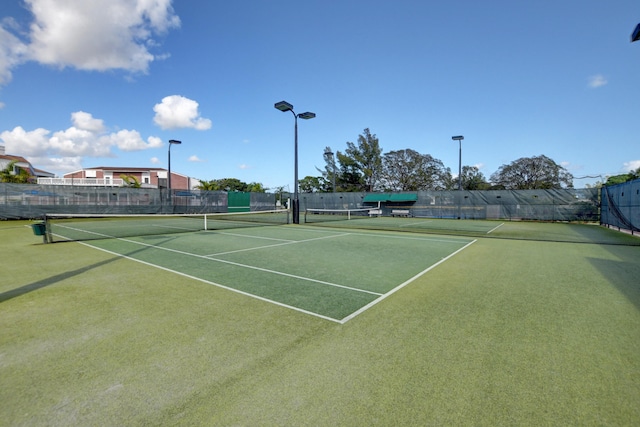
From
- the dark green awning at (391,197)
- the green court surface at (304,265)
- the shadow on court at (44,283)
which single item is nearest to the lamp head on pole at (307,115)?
the green court surface at (304,265)

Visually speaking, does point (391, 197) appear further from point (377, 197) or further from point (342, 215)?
point (342, 215)

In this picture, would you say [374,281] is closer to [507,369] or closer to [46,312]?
[507,369]

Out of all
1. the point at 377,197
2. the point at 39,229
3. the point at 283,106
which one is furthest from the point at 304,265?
the point at 377,197

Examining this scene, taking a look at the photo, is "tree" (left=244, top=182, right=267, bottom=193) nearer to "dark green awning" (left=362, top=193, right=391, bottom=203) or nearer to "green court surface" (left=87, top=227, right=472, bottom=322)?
"dark green awning" (left=362, top=193, right=391, bottom=203)

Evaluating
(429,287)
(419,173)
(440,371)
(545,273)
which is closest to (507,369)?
(440,371)

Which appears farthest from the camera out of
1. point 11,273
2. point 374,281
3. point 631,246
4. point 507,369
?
point 631,246

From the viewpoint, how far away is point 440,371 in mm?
2621

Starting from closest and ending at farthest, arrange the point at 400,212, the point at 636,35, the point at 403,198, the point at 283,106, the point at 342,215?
1. the point at 636,35
2. the point at 283,106
3. the point at 400,212
4. the point at 342,215
5. the point at 403,198

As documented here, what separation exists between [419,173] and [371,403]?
50622 mm

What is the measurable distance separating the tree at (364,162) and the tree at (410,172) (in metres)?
1.38

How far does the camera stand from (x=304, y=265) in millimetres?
6793

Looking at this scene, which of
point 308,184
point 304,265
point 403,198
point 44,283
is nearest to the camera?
point 44,283

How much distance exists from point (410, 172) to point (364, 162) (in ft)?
25.1

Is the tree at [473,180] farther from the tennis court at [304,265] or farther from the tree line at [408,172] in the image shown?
the tennis court at [304,265]
